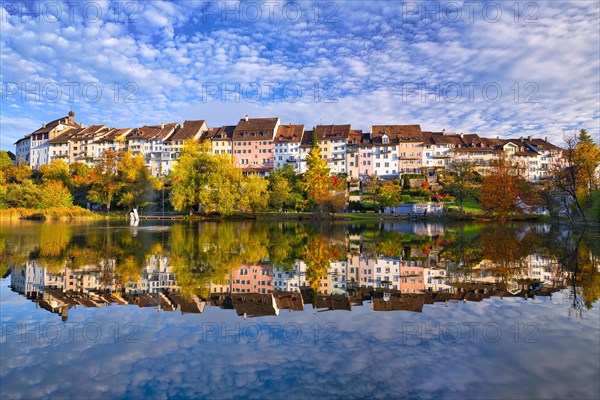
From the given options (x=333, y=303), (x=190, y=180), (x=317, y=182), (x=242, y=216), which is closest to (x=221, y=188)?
(x=190, y=180)

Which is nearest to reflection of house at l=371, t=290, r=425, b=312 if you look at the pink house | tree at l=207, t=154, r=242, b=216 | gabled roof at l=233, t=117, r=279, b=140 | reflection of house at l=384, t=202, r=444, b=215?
tree at l=207, t=154, r=242, b=216

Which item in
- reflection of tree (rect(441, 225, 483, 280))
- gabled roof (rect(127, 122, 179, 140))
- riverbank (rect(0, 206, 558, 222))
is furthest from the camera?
gabled roof (rect(127, 122, 179, 140))

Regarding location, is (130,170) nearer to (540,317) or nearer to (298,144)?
(298,144)

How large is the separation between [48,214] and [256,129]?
51.6 meters

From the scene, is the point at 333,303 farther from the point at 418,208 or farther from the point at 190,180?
the point at 418,208

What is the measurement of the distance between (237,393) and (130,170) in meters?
67.8

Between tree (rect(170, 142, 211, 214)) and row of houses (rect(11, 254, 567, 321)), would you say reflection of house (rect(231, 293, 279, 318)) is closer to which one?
row of houses (rect(11, 254, 567, 321))

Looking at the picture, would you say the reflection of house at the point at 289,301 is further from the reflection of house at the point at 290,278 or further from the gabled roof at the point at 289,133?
the gabled roof at the point at 289,133

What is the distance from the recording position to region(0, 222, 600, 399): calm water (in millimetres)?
5230

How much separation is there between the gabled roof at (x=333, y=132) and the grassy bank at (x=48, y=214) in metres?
55.9

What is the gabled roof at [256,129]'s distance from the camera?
9231 centimetres

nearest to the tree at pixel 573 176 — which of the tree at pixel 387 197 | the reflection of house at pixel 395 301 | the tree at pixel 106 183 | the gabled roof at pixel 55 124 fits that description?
the tree at pixel 387 197

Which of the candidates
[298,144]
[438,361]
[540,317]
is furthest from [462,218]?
[438,361]

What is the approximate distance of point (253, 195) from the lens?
186ft
